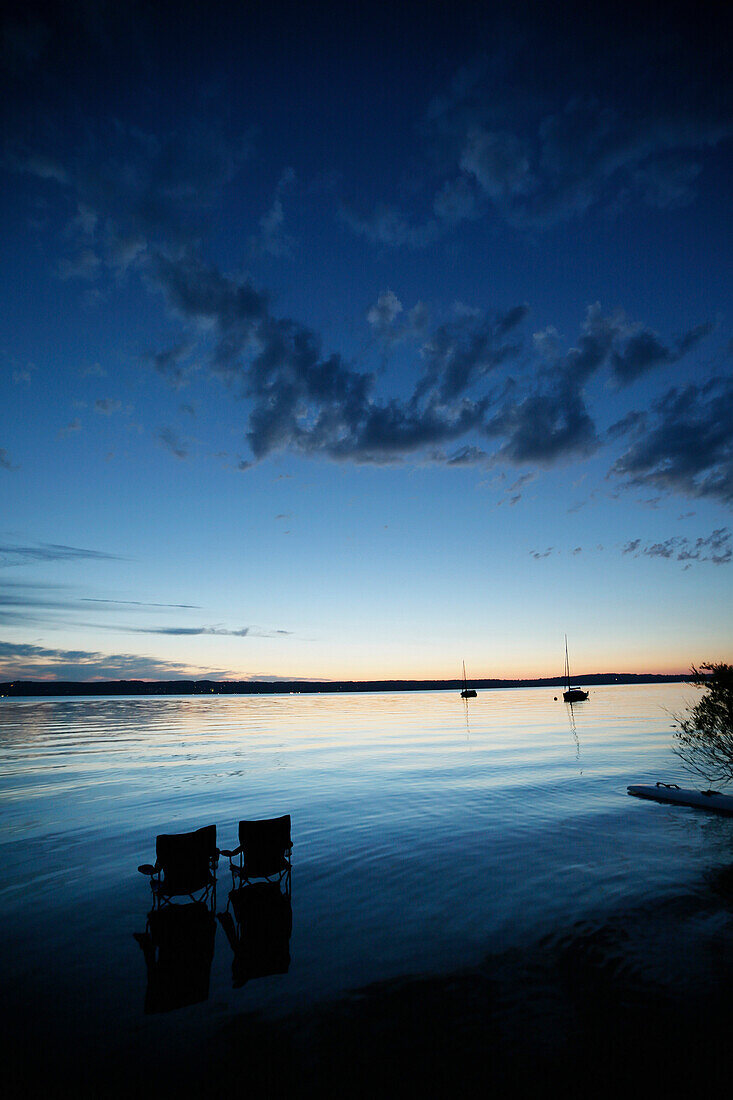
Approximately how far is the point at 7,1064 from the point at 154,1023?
1419 mm

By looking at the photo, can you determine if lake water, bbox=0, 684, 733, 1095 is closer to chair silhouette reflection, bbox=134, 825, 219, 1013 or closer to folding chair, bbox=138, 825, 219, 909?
chair silhouette reflection, bbox=134, 825, 219, 1013

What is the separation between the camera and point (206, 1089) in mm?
4637

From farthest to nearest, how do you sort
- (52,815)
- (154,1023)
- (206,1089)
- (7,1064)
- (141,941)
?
(52,815) → (141,941) → (154,1023) → (7,1064) → (206,1089)

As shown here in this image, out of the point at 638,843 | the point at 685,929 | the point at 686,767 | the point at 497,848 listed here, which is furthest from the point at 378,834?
the point at 686,767

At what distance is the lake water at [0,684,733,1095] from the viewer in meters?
5.66

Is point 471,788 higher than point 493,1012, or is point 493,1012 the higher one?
point 493,1012

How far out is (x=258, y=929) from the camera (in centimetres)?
803

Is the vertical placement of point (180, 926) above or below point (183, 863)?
below

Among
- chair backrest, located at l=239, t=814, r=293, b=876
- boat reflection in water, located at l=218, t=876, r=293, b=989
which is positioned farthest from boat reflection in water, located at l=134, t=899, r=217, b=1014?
chair backrest, located at l=239, t=814, r=293, b=876

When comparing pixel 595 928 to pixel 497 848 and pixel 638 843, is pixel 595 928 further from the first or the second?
pixel 638 843

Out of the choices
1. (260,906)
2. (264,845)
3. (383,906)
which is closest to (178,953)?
(260,906)

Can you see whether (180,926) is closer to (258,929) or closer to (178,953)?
(178,953)

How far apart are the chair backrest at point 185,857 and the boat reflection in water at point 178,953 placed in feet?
2.12

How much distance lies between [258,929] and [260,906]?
1.07 m
